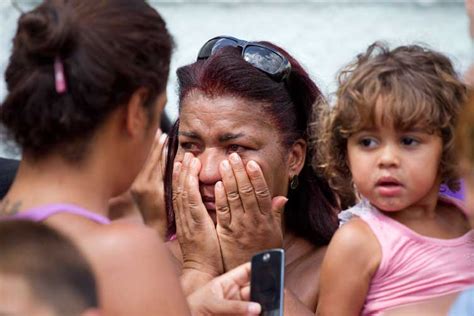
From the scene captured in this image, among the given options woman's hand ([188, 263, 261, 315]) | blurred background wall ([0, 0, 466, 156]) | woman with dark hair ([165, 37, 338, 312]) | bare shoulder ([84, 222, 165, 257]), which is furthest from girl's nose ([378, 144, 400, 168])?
blurred background wall ([0, 0, 466, 156])

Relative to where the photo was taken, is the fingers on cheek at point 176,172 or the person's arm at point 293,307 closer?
the person's arm at point 293,307

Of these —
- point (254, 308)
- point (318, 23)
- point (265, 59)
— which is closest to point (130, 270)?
point (254, 308)

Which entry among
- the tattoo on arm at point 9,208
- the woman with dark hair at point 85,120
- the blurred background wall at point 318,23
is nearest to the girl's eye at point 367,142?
the woman with dark hair at point 85,120

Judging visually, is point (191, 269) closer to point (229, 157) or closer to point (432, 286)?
point (229, 157)

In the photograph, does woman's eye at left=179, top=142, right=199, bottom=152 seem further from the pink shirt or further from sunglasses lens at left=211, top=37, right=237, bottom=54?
the pink shirt

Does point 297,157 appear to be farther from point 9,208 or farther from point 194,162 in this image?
point 9,208

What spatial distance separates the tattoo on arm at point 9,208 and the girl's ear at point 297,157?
1.41m

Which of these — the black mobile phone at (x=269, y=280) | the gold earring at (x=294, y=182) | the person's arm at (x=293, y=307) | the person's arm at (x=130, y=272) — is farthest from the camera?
the gold earring at (x=294, y=182)

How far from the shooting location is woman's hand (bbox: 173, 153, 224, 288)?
3594 millimetres

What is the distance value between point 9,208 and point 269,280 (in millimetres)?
600

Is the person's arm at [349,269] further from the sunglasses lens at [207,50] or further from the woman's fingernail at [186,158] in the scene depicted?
→ the sunglasses lens at [207,50]

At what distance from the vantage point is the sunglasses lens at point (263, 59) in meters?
3.74

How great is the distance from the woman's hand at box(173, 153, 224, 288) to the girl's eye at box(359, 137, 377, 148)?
1.81 ft

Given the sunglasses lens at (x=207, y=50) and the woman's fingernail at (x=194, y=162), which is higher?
the sunglasses lens at (x=207, y=50)
